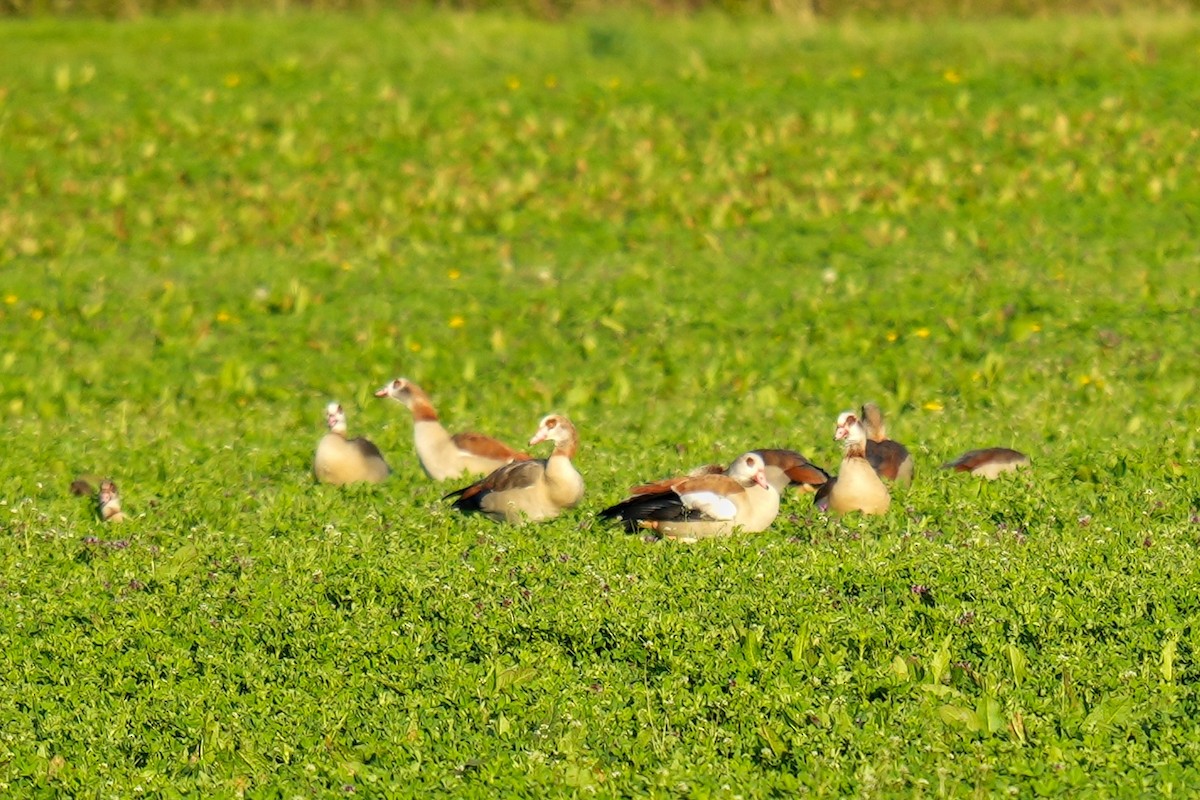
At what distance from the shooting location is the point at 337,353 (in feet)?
59.0

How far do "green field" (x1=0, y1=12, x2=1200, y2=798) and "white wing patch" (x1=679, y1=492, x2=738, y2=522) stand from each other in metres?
0.30

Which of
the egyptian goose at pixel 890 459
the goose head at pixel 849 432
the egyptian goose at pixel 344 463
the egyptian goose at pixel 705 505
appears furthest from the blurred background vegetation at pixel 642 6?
the egyptian goose at pixel 705 505

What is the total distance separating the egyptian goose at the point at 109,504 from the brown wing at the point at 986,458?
549cm

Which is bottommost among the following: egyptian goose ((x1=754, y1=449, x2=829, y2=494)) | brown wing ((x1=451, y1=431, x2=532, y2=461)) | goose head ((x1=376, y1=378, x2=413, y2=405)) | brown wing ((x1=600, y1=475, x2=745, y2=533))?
brown wing ((x1=451, y1=431, x2=532, y2=461))

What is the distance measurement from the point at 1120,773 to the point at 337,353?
12031 mm

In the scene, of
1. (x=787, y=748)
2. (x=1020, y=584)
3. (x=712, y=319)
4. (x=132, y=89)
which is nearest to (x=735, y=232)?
(x=712, y=319)

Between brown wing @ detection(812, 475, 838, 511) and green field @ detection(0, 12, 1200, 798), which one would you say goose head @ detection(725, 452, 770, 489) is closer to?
green field @ detection(0, 12, 1200, 798)

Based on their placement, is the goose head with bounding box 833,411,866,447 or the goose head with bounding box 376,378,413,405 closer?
the goose head with bounding box 833,411,866,447

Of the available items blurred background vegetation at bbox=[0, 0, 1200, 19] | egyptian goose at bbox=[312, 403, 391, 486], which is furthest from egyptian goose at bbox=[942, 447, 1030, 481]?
blurred background vegetation at bbox=[0, 0, 1200, 19]

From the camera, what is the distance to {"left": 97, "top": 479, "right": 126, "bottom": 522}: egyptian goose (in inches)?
449

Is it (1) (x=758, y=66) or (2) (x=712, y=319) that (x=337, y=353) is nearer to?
(2) (x=712, y=319)

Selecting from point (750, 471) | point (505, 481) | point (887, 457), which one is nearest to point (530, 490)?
point (505, 481)

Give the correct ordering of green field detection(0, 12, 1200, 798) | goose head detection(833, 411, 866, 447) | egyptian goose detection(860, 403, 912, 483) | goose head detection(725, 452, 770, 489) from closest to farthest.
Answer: green field detection(0, 12, 1200, 798) < goose head detection(725, 452, 770, 489) < goose head detection(833, 411, 866, 447) < egyptian goose detection(860, 403, 912, 483)

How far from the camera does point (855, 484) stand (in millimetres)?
10523
